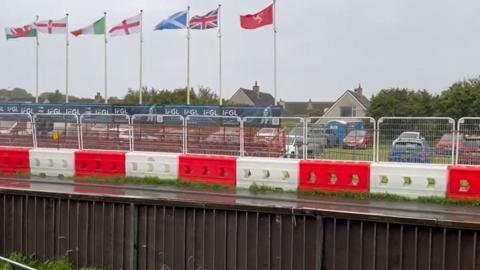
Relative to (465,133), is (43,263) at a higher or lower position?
lower

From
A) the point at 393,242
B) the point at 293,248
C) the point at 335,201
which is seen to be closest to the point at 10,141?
the point at 335,201

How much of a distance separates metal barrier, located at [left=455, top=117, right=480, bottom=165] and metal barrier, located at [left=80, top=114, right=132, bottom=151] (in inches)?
408

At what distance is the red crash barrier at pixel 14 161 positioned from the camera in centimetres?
1831

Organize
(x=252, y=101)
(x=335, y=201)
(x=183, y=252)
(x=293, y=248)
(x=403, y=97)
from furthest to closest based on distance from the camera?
(x=252, y=101), (x=403, y=97), (x=335, y=201), (x=183, y=252), (x=293, y=248)

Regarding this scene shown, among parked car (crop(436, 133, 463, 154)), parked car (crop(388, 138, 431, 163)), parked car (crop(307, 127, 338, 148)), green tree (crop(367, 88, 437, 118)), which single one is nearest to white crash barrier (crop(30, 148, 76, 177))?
parked car (crop(307, 127, 338, 148))

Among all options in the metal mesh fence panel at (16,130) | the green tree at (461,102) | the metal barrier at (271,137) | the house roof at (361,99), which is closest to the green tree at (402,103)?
the green tree at (461,102)

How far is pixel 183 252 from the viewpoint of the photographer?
1013 centimetres

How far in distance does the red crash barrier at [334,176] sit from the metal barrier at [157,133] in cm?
463

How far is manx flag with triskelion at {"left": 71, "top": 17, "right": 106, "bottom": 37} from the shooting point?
141ft

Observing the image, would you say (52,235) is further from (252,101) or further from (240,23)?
(252,101)

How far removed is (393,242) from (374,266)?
1.54 ft

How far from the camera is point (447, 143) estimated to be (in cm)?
1396

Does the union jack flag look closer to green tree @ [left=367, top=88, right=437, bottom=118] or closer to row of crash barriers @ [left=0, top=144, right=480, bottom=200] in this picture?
green tree @ [left=367, top=88, right=437, bottom=118]

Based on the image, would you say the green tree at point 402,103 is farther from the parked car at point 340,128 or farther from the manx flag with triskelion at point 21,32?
the parked car at point 340,128
